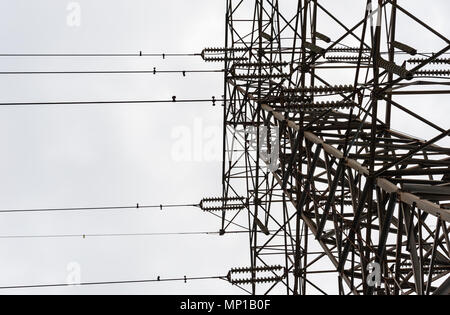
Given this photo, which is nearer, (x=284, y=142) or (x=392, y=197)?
(x=392, y=197)

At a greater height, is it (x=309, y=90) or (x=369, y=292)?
(x=309, y=90)
